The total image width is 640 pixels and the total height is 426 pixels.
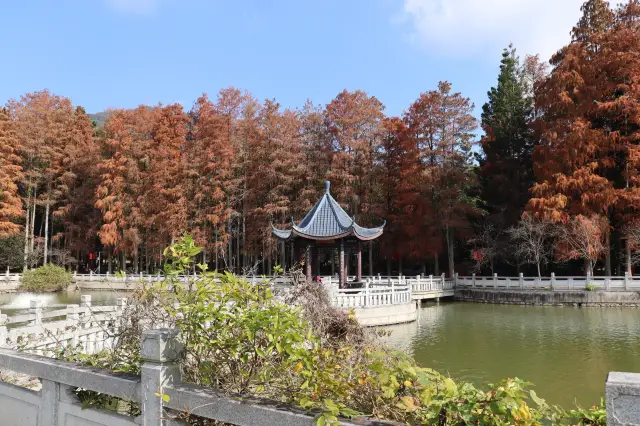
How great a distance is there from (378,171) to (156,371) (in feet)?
82.5

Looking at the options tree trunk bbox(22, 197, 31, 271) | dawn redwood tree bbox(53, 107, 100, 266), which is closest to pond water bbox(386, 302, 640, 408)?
dawn redwood tree bbox(53, 107, 100, 266)

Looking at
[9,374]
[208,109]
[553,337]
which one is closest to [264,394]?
[9,374]

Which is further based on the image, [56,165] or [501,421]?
[56,165]

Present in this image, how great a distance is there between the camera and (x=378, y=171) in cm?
2712

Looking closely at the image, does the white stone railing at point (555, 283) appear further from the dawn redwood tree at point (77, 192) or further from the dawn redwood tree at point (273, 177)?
the dawn redwood tree at point (77, 192)

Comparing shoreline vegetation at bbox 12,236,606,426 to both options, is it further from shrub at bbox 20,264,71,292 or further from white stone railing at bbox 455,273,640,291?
shrub at bbox 20,264,71,292

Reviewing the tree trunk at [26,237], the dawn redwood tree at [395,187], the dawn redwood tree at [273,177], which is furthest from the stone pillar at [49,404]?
the tree trunk at [26,237]

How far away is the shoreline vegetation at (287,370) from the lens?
6.91 feet

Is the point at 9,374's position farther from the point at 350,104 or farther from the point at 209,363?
the point at 350,104

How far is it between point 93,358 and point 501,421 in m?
2.89

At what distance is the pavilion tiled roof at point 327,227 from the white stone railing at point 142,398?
467 inches

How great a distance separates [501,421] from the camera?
1.94 meters

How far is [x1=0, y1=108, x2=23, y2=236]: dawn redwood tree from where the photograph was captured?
28172 millimetres

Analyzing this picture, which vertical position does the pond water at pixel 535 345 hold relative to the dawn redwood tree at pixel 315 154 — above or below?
below
